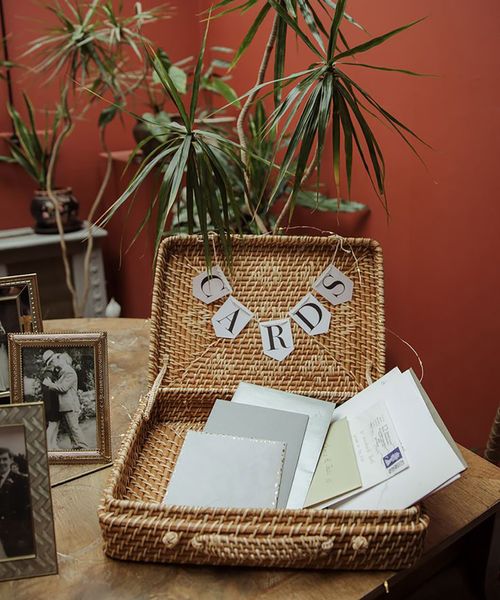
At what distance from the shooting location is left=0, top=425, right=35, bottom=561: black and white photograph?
0.79 m

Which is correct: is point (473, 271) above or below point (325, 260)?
below

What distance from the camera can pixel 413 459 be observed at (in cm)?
87

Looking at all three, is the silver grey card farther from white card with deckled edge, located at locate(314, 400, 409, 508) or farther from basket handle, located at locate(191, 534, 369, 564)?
basket handle, located at locate(191, 534, 369, 564)

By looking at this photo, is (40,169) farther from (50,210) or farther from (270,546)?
(270,546)

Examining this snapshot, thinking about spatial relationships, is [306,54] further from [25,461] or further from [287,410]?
[25,461]

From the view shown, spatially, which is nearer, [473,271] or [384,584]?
[384,584]

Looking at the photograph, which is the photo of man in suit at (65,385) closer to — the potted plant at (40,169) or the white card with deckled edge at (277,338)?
the white card with deckled edge at (277,338)

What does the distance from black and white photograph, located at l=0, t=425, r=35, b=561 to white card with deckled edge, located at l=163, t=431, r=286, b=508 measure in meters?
0.20

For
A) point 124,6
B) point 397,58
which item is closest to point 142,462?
point 397,58

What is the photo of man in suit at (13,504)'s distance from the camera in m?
0.79

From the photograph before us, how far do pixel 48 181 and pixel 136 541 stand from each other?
6.74 ft

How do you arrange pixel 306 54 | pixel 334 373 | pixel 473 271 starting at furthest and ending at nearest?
pixel 306 54 → pixel 473 271 → pixel 334 373

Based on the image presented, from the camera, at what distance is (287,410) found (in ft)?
3.70

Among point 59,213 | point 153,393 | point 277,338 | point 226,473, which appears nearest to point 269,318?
point 277,338
